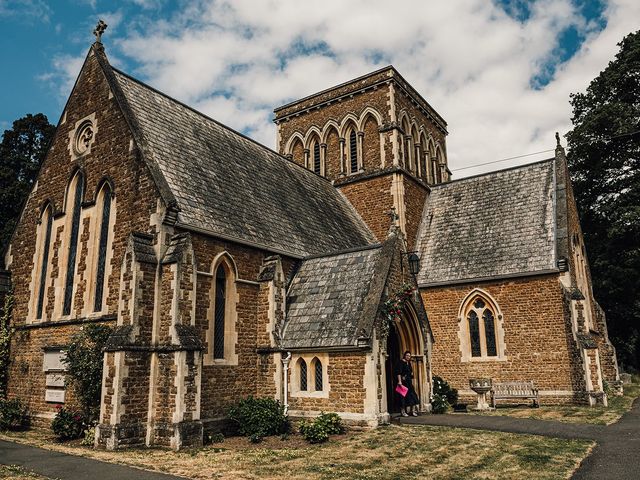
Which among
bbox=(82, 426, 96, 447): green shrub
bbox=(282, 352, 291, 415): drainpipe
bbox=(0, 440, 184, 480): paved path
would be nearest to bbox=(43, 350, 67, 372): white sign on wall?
bbox=(82, 426, 96, 447): green shrub

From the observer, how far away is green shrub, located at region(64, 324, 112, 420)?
13.3 meters

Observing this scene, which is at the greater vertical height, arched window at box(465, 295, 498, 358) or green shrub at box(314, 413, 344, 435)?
arched window at box(465, 295, 498, 358)

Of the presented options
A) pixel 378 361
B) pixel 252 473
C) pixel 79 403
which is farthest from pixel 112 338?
pixel 378 361

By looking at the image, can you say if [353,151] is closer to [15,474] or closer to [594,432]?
[594,432]

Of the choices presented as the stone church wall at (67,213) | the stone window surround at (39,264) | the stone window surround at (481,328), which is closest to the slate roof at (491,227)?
the stone window surround at (481,328)

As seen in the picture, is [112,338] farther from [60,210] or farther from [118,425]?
[60,210]

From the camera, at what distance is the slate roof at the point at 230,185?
15.7 m

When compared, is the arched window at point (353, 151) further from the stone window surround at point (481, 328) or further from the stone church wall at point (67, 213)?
the stone church wall at point (67, 213)

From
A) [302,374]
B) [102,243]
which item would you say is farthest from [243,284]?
[102,243]

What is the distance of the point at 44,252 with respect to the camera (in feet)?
57.0

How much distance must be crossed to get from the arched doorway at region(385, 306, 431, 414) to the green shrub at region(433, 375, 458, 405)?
1.70 metres

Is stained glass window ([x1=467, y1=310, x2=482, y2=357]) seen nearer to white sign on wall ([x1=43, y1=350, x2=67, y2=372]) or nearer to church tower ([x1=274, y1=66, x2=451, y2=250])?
church tower ([x1=274, y1=66, x2=451, y2=250])

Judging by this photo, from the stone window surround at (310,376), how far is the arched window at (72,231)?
23.2 ft

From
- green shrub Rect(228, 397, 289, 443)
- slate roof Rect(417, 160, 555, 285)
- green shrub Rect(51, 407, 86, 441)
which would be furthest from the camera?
slate roof Rect(417, 160, 555, 285)
